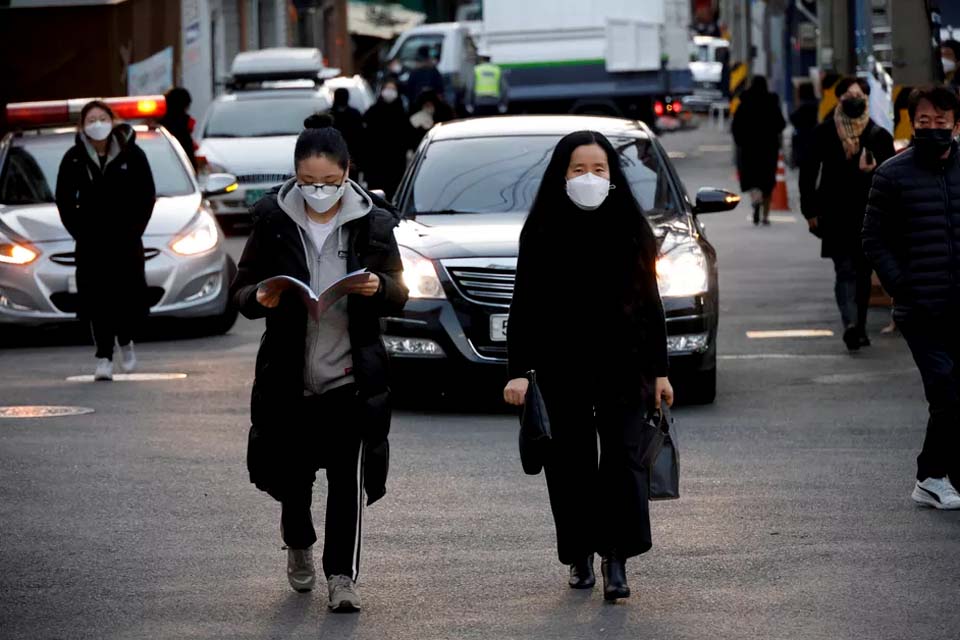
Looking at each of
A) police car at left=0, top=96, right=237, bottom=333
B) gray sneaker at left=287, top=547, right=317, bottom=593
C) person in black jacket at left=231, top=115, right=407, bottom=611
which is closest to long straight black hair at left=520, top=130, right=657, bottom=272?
person in black jacket at left=231, top=115, right=407, bottom=611

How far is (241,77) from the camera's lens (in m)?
34.4

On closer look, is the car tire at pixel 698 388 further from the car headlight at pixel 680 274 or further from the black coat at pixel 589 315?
the black coat at pixel 589 315

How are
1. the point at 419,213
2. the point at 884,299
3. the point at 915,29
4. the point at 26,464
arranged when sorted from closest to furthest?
the point at 26,464 → the point at 419,213 → the point at 884,299 → the point at 915,29

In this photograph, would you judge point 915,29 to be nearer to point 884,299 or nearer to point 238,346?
point 884,299

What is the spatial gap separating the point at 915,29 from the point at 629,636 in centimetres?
1304

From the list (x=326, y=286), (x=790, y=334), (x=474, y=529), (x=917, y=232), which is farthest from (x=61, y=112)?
(x=326, y=286)

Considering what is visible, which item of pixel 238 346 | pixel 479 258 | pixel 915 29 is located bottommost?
pixel 238 346

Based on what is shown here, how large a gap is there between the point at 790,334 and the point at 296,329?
929 cm

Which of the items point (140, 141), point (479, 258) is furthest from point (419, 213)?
point (140, 141)

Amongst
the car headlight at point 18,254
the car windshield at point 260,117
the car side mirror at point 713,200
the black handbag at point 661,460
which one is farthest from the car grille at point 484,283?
the car windshield at point 260,117

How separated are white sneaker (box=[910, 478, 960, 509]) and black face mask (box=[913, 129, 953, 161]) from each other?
134 centimetres

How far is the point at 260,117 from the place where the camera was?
28.0 metres

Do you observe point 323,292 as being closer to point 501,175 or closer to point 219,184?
point 501,175

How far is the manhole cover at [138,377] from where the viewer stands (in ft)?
46.0
